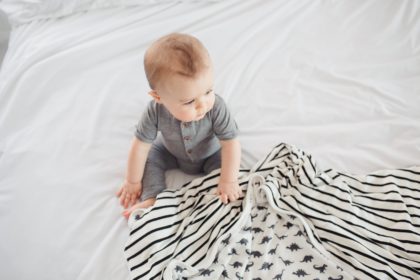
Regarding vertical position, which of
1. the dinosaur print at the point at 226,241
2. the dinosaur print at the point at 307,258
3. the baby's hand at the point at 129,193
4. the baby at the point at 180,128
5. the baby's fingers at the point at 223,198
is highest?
the baby at the point at 180,128

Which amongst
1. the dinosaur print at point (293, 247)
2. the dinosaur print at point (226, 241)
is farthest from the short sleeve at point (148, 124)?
the dinosaur print at point (293, 247)

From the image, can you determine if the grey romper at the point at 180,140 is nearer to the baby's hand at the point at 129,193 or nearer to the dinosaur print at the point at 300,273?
the baby's hand at the point at 129,193

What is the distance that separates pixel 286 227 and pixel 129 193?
1.21 feet

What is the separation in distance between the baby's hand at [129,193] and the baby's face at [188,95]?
0.72 ft

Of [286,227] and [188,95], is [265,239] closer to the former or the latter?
[286,227]

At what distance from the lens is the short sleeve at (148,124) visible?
35.3 inches

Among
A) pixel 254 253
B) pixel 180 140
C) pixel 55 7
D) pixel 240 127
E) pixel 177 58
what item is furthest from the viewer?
pixel 55 7

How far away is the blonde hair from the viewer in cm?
71

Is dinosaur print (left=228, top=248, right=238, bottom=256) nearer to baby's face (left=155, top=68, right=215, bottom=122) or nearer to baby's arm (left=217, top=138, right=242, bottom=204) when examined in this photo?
baby's arm (left=217, top=138, right=242, bottom=204)

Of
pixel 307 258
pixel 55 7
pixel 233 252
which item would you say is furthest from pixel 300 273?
pixel 55 7

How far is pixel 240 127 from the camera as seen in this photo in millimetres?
1048

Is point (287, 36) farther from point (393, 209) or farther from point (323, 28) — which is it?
point (393, 209)

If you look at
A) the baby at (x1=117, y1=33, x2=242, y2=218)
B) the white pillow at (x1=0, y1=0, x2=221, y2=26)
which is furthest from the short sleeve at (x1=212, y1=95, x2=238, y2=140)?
the white pillow at (x1=0, y1=0, x2=221, y2=26)

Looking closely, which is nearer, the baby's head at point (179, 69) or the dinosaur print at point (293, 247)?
the baby's head at point (179, 69)
